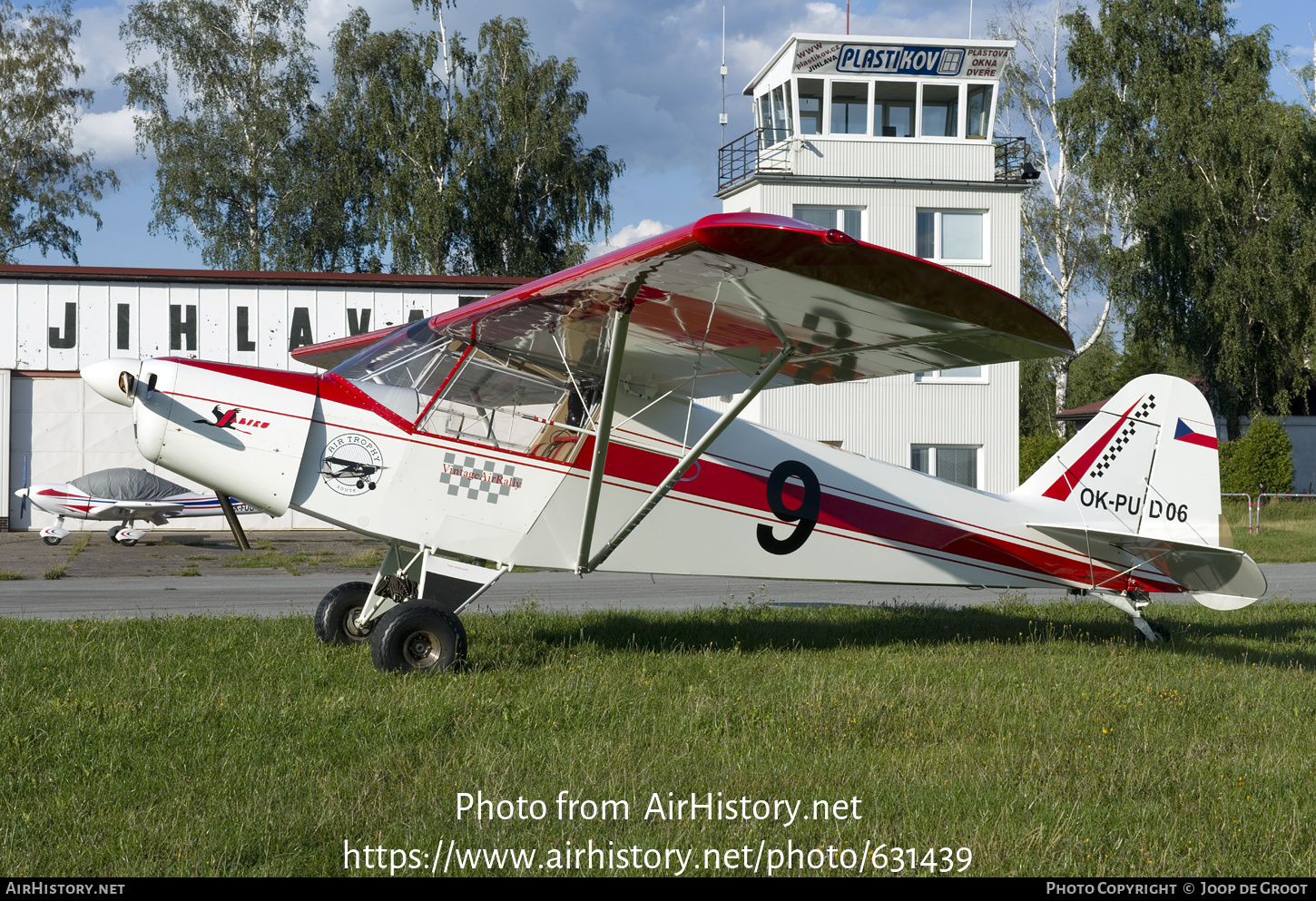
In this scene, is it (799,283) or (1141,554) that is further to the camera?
(1141,554)

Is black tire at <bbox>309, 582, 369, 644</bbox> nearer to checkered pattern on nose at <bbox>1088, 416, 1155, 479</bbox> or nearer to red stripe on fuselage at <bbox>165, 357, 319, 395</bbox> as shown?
red stripe on fuselage at <bbox>165, 357, 319, 395</bbox>

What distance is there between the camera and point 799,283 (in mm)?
5531

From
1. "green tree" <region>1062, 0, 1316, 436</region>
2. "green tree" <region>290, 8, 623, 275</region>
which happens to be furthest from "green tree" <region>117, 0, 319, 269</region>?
"green tree" <region>1062, 0, 1316, 436</region>

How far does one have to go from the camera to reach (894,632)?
9641 millimetres

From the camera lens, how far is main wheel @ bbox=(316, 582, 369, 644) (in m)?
8.00

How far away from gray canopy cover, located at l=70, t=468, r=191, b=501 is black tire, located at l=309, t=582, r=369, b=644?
1637 cm

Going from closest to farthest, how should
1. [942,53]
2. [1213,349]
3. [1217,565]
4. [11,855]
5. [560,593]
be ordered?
[11,855]
[1217,565]
[560,593]
[942,53]
[1213,349]

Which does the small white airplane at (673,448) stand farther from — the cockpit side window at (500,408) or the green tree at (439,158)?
the green tree at (439,158)

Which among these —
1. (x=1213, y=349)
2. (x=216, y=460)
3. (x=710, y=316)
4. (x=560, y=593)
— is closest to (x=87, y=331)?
(x=560, y=593)

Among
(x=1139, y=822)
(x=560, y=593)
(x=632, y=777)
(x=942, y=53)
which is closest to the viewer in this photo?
(x=1139, y=822)

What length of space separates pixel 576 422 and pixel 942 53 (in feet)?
74.6

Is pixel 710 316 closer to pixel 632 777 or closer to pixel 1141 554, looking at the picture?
pixel 632 777

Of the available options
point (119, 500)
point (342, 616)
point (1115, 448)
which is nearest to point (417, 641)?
point (342, 616)

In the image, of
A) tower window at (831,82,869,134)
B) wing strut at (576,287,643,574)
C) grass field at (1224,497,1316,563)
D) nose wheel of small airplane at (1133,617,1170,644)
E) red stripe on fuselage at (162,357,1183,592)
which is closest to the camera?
wing strut at (576,287,643,574)
